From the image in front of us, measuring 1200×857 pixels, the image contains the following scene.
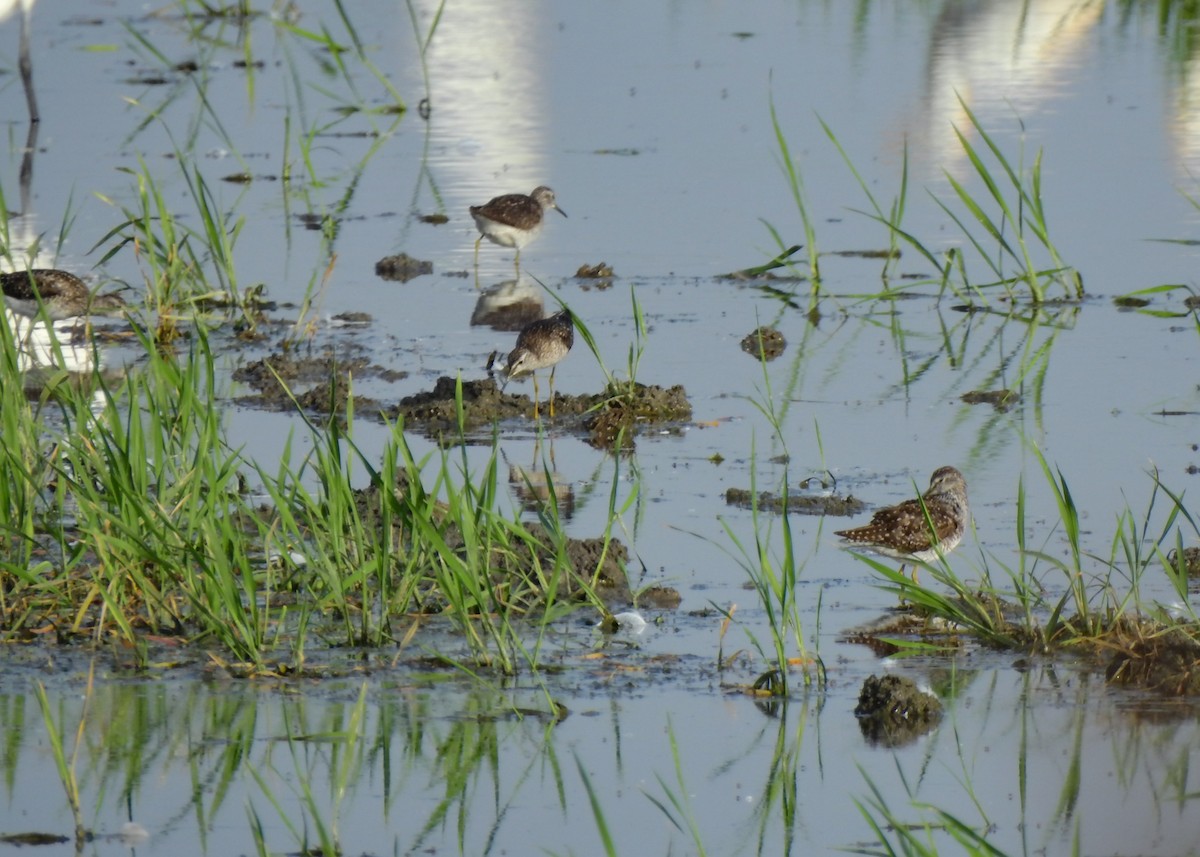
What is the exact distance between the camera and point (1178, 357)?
1040 cm

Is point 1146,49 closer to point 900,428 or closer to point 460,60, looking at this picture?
point 460,60

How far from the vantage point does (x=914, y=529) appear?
7.14m

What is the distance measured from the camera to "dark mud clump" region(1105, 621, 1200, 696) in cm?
593

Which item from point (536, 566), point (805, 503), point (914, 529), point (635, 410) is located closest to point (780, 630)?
point (536, 566)

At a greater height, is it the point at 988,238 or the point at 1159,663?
the point at 1159,663

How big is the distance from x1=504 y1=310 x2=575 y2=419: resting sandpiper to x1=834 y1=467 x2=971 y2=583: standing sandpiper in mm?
2777

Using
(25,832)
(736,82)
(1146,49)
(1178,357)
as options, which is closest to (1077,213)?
(1178,357)

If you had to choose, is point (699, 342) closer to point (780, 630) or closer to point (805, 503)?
point (805, 503)

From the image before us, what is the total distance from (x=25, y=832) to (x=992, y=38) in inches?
724

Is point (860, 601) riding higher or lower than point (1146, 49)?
higher

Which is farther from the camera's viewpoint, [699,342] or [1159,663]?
[699,342]

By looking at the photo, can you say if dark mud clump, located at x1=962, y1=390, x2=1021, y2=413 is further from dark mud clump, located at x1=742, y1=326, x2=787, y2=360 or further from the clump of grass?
dark mud clump, located at x1=742, y1=326, x2=787, y2=360

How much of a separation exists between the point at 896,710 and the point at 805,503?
2.31 meters

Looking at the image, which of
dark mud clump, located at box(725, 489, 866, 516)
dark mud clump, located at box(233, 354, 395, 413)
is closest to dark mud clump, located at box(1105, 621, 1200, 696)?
dark mud clump, located at box(725, 489, 866, 516)
